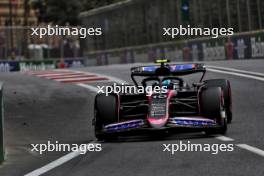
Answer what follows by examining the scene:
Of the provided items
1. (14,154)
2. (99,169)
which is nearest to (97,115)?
(14,154)

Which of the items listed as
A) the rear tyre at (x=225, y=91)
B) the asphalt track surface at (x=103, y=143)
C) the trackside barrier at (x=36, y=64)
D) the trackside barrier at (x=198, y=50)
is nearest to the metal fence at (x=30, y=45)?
the trackside barrier at (x=36, y=64)

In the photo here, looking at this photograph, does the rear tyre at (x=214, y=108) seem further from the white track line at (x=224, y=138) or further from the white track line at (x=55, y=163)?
the white track line at (x=55, y=163)

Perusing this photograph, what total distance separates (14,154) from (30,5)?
247ft

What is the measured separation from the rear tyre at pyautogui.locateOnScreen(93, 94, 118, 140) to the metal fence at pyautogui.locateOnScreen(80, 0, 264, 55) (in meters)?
21.9

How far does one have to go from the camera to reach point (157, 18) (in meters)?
46.0

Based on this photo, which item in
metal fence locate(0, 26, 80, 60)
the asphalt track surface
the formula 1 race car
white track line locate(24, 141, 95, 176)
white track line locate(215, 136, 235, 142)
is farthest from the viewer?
metal fence locate(0, 26, 80, 60)

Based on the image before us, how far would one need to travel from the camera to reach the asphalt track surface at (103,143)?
10023mm

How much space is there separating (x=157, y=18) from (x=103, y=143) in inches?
1297

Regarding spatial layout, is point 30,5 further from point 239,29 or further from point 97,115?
point 97,115

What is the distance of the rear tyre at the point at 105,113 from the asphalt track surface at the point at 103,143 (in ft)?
1.14

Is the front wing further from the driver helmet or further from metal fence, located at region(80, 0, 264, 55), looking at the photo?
metal fence, located at region(80, 0, 264, 55)

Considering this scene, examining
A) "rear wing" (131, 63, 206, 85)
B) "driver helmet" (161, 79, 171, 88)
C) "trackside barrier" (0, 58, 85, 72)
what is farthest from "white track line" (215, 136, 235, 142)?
"trackside barrier" (0, 58, 85, 72)

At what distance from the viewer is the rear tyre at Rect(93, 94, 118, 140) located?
13.8 metres

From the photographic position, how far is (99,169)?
10.2m
